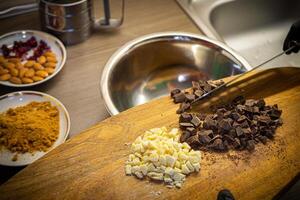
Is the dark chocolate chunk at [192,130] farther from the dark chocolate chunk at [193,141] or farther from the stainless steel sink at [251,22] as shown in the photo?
the stainless steel sink at [251,22]

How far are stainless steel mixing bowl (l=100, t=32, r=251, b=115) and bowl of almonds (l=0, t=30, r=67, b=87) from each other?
0.17 meters

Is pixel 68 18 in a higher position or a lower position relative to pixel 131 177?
higher

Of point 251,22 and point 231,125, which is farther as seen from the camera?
point 251,22

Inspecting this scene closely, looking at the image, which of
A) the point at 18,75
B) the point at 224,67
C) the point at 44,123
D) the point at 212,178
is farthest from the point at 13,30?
the point at 212,178

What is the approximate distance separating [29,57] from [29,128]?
0.28m

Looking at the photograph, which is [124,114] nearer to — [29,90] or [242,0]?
[29,90]

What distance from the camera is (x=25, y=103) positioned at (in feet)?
3.01

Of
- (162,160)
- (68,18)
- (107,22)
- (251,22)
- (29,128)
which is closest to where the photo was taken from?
(162,160)

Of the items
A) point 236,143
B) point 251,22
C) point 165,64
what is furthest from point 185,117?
point 251,22

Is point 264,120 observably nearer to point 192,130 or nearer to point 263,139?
point 263,139

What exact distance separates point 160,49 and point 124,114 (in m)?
0.32

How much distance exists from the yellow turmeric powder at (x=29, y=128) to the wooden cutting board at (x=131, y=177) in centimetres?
8

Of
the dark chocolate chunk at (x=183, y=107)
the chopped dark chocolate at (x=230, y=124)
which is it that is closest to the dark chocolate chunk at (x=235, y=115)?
the chopped dark chocolate at (x=230, y=124)

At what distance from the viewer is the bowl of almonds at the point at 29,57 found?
3.18 feet
